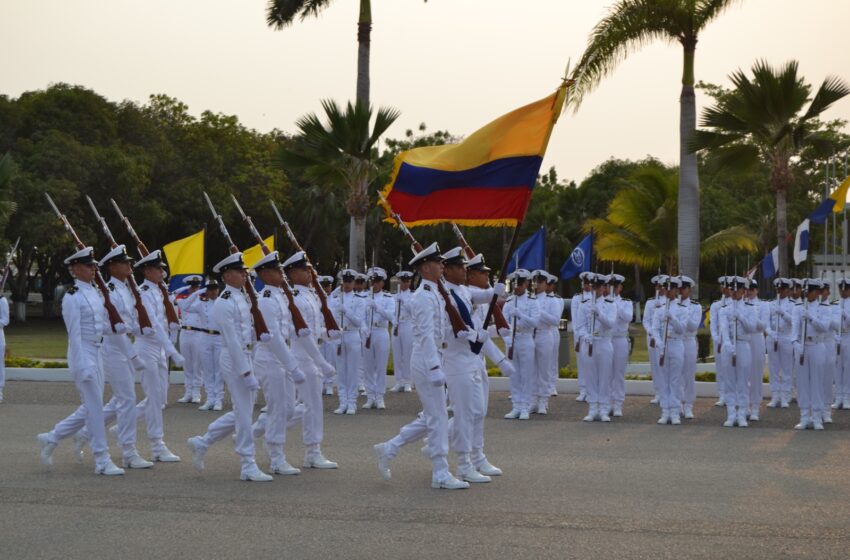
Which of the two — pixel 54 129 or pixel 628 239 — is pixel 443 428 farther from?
pixel 54 129

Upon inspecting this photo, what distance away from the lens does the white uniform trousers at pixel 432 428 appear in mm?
9812

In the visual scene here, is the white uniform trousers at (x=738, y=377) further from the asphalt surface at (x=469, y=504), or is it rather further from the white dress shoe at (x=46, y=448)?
the white dress shoe at (x=46, y=448)

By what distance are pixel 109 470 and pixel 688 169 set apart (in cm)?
1419

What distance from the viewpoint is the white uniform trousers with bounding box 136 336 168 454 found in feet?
37.2

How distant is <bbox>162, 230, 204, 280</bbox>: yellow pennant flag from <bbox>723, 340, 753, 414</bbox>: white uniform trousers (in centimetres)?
909

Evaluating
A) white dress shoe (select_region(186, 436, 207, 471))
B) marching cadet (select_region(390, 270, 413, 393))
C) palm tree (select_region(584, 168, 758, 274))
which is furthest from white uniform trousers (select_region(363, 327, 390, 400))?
palm tree (select_region(584, 168, 758, 274))

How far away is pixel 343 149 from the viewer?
72.4 ft

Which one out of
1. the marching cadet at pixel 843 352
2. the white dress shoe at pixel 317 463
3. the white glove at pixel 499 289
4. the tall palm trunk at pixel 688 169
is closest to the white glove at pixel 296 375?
the white dress shoe at pixel 317 463

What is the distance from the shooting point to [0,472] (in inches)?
414

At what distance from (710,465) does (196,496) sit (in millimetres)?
4834

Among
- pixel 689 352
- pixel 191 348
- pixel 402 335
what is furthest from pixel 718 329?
pixel 191 348

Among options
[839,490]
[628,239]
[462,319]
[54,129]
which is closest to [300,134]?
[462,319]

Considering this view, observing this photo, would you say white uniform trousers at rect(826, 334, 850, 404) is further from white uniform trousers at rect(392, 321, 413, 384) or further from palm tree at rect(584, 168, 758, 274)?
palm tree at rect(584, 168, 758, 274)

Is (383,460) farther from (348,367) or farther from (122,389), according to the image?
(348,367)
